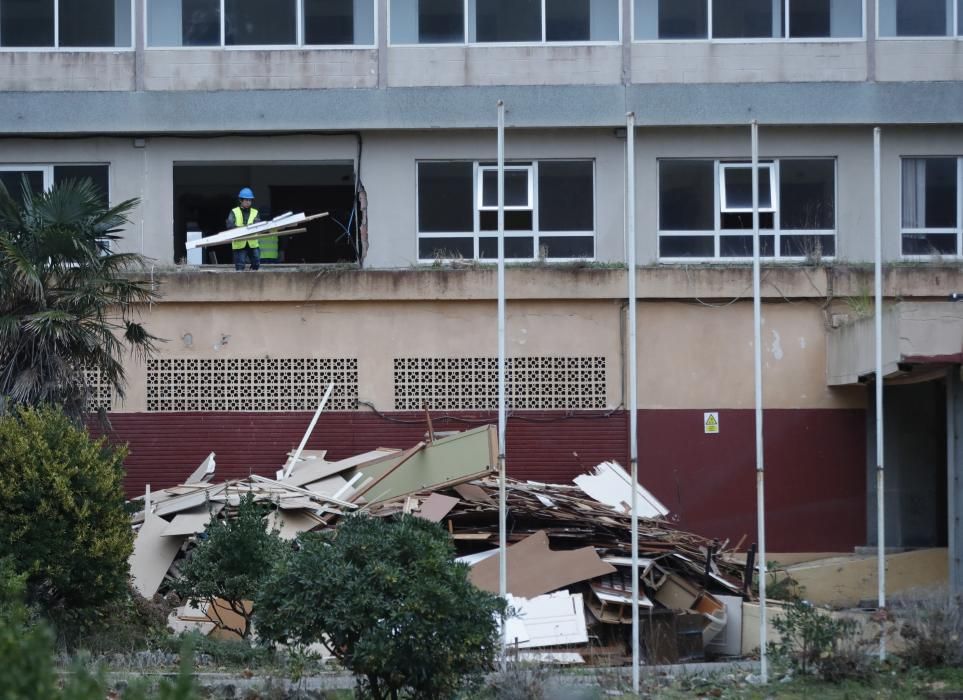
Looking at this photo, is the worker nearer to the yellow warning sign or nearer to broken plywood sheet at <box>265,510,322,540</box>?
broken plywood sheet at <box>265,510,322,540</box>

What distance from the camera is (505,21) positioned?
23.2 m

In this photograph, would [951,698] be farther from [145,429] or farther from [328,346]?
[145,429]

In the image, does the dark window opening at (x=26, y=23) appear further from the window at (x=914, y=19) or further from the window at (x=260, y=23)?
the window at (x=914, y=19)

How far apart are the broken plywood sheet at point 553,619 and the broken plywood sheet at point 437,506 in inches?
66.9

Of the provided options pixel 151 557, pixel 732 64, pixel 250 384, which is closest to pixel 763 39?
pixel 732 64

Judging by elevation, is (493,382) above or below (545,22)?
below

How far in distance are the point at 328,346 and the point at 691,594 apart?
25.7 ft

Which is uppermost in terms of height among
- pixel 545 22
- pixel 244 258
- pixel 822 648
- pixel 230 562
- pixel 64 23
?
pixel 64 23

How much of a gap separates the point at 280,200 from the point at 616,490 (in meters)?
11.7

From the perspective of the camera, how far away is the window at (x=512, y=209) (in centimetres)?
2305

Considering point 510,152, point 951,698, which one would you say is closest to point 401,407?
point 510,152

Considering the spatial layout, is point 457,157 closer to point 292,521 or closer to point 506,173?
point 506,173

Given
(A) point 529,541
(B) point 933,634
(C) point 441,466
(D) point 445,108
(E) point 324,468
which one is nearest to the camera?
(B) point 933,634

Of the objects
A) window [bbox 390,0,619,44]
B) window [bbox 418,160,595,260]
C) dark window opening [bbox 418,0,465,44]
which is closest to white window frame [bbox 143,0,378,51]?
window [bbox 390,0,619,44]
